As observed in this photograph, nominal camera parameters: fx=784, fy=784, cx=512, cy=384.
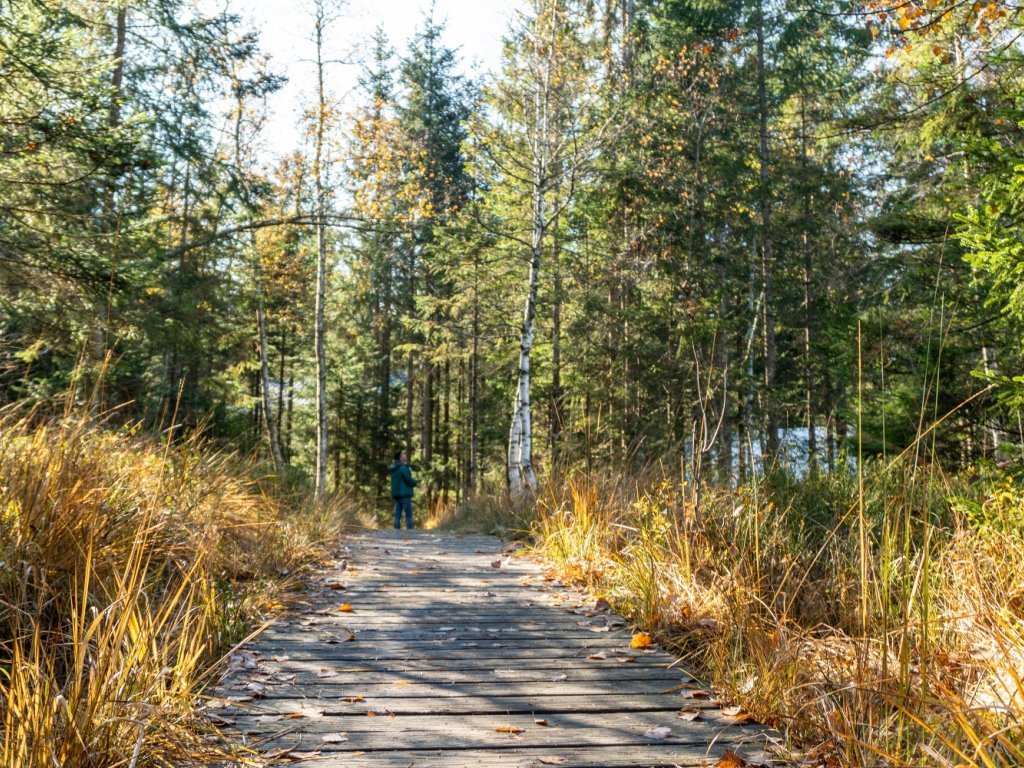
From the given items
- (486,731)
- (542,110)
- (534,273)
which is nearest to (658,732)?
(486,731)

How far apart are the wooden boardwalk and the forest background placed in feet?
1.19

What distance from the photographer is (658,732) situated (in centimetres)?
330

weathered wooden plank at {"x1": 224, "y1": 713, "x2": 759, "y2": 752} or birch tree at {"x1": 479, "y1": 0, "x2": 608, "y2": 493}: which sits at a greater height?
birch tree at {"x1": 479, "y1": 0, "x2": 608, "y2": 493}

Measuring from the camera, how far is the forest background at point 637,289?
456cm

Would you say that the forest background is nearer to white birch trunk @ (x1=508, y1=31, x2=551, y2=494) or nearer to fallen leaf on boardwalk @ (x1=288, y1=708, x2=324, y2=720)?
white birch trunk @ (x1=508, y1=31, x2=551, y2=494)

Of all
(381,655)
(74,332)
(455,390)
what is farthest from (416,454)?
(381,655)

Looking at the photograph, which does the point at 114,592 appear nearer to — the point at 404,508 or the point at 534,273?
the point at 534,273

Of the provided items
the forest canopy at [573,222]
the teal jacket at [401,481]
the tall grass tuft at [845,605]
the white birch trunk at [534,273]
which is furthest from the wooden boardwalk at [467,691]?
the teal jacket at [401,481]

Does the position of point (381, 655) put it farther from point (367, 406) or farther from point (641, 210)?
point (367, 406)

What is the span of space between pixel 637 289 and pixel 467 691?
1609 cm

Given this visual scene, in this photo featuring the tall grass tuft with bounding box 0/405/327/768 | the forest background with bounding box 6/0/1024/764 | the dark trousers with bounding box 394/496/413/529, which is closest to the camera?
the tall grass tuft with bounding box 0/405/327/768

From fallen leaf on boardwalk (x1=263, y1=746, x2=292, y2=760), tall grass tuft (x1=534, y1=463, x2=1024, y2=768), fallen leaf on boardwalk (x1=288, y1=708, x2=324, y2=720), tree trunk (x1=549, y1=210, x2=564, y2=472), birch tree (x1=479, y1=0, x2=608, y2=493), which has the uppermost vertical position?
birch tree (x1=479, y1=0, x2=608, y2=493)

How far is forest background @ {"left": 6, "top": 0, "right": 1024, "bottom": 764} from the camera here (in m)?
4.56

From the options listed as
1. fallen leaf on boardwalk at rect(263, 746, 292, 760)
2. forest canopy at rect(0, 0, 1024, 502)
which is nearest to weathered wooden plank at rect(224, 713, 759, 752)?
fallen leaf on boardwalk at rect(263, 746, 292, 760)
